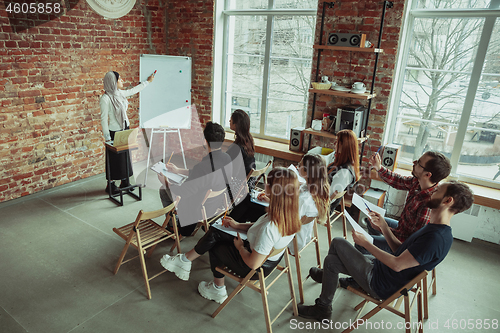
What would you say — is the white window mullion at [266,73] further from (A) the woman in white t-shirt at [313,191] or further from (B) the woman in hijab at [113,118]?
(A) the woman in white t-shirt at [313,191]

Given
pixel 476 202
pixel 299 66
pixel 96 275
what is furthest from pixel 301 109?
pixel 96 275

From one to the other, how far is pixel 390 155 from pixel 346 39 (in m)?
→ 1.47

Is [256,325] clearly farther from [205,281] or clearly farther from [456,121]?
[456,121]

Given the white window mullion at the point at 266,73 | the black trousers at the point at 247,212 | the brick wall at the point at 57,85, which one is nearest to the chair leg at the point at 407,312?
the black trousers at the point at 247,212

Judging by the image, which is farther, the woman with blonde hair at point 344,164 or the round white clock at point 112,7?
the round white clock at point 112,7

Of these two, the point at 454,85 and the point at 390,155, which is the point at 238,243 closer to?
the point at 390,155

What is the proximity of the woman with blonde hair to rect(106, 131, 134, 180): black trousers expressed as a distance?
2.61m

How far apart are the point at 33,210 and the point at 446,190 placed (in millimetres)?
4344

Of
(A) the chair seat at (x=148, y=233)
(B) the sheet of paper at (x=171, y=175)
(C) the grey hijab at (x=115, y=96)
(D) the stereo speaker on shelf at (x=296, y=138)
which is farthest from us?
Result: (D) the stereo speaker on shelf at (x=296, y=138)

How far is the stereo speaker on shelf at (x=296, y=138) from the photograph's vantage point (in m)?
4.87

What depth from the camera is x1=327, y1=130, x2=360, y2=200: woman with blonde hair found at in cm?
329

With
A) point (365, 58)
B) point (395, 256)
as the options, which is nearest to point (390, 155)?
point (365, 58)

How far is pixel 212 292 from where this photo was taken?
9.44 feet

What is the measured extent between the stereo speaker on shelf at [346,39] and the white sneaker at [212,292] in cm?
304
